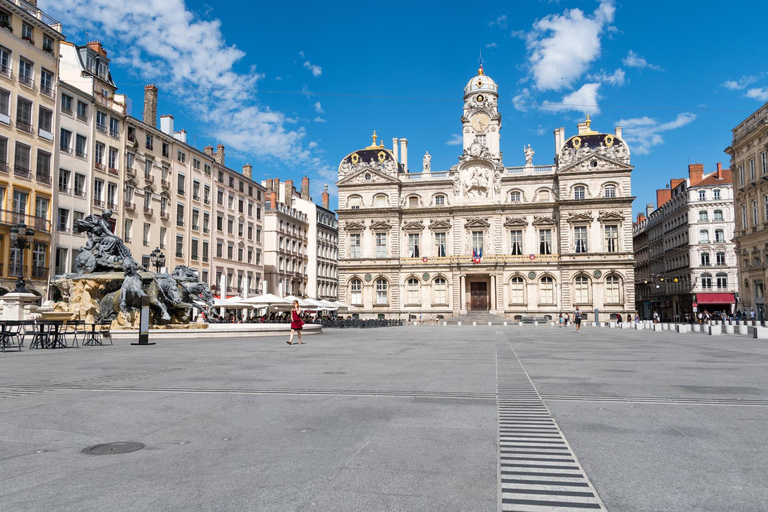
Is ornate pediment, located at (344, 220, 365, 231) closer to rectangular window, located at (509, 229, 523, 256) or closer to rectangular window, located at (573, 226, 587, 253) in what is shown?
rectangular window, located at (509, 229, 523, 256)

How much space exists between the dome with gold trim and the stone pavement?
205 feet

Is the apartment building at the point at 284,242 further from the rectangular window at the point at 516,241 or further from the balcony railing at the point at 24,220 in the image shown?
the balcony railing at the point at 24,220

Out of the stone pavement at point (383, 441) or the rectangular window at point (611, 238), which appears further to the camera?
the rectangular window at point (611, 238)

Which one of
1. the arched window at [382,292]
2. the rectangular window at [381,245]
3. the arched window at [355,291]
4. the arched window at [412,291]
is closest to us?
the arched window at [412,291]

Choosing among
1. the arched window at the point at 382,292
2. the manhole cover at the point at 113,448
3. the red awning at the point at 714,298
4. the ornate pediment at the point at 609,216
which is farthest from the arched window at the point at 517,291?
the manhole cover at the point at 113,448

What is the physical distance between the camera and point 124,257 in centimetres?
2850

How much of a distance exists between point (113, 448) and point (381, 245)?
64.4m

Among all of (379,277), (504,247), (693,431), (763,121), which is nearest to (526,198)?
(504,247)

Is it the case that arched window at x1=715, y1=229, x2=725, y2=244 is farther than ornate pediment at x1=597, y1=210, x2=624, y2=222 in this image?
Yes

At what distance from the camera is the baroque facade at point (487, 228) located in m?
63.8

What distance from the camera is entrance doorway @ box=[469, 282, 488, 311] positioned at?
67.5 meters

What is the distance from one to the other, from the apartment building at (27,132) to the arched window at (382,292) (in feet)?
124

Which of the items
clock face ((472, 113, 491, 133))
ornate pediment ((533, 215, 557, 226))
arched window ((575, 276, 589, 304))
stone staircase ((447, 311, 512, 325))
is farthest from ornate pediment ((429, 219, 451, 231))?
arched window ((575, 276, 589, 304))

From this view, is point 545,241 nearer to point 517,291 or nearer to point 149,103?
point 517,291
